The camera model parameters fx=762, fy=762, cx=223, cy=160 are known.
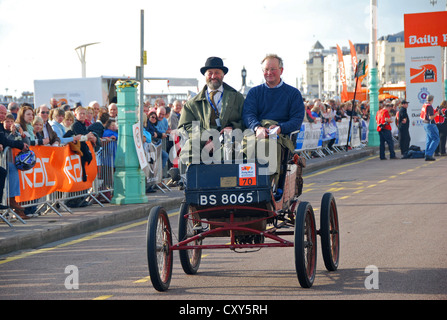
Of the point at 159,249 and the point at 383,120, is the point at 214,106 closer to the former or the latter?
the point at 159,249

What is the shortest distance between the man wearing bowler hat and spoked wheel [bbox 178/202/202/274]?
0.81m

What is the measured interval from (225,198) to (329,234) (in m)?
1.26

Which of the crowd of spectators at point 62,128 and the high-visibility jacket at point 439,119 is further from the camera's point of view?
the high-visibility jacket at point 439,119

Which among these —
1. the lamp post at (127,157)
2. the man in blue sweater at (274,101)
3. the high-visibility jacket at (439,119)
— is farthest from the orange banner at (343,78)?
the man in blue sweater at (274,101)

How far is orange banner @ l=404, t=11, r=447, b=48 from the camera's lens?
92.1 ft

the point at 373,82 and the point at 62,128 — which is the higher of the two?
the point at 373,82

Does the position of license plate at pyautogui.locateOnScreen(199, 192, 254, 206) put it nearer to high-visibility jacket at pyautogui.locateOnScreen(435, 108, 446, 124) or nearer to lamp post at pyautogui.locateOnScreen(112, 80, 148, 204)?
lamp post at pyautogui.locateOnScreen(112, 80, 148, 204)

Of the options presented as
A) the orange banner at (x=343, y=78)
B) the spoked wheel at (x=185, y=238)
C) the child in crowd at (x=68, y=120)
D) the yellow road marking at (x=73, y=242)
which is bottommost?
the yellow road marking at (x=73, y=242)

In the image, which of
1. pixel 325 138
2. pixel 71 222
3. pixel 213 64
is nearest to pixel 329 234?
pixel 213 64

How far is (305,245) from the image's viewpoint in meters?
6.98

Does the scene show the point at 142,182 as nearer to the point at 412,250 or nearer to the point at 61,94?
the point at 412,250

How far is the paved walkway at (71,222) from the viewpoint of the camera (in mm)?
10102

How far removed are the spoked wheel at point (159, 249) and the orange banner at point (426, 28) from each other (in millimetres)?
22588

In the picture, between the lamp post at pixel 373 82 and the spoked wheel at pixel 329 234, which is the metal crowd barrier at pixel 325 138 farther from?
the spoked wheel at pixel 329 234
